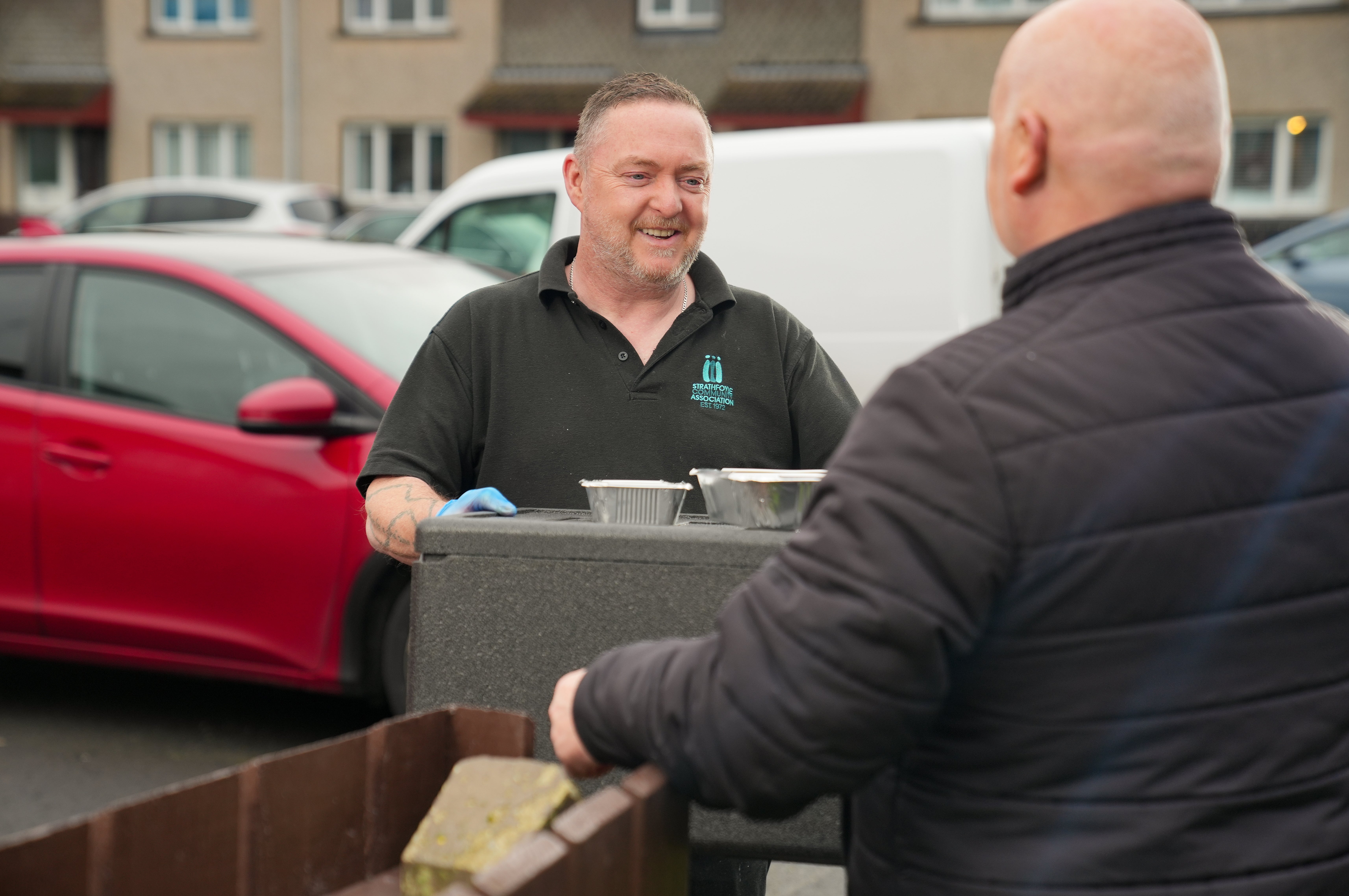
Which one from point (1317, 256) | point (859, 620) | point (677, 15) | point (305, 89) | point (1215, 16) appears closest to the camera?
point (859, 620)

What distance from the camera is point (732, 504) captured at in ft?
6.49

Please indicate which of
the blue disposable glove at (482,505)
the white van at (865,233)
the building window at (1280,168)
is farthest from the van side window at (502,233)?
the building window at (1280,168)

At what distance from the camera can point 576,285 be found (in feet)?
9.46

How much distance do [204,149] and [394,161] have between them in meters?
4.02

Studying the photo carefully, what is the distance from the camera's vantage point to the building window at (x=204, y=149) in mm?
27391

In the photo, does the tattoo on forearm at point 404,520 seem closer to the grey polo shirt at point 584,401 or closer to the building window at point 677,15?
the grey polo shirt at point 584,401

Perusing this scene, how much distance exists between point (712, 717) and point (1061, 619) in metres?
0.35

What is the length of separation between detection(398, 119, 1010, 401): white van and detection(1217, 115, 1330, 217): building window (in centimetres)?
1754

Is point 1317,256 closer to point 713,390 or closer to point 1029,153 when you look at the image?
point 713,390

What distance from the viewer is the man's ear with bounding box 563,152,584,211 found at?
2982 millimetres

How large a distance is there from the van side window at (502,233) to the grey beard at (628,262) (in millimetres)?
4714

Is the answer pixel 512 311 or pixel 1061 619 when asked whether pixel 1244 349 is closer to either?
pixel 1061 619

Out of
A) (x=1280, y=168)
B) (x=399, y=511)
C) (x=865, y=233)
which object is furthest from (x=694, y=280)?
(x=1280, y=168)

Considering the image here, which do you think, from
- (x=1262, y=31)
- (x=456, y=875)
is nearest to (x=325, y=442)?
(x=456, y=875)
